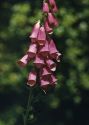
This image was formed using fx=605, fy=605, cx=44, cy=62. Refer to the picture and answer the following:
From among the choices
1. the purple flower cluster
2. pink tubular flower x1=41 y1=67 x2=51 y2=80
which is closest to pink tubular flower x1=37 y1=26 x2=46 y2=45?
the purple flower cluster

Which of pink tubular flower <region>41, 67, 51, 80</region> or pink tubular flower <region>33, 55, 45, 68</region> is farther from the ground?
pink tubular flower <region>33, 55, 45, 68</region>

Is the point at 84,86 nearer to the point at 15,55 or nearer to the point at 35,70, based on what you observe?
the point at 15,55

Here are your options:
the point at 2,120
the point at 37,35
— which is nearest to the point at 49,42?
the point at 37,35

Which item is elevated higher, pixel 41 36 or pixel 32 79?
pixel 41 36

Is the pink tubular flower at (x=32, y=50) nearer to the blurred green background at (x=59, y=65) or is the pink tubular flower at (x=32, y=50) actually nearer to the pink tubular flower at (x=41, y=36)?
the pink tubular flower at (x=41, y=36)

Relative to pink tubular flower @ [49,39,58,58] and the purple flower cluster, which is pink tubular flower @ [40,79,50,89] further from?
pink tubular flower @ [49,39,58,58]

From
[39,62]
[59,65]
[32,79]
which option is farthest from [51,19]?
[59,65]

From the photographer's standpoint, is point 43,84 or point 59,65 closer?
point 43,84

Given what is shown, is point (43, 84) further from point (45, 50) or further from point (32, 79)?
point (45, 50)
